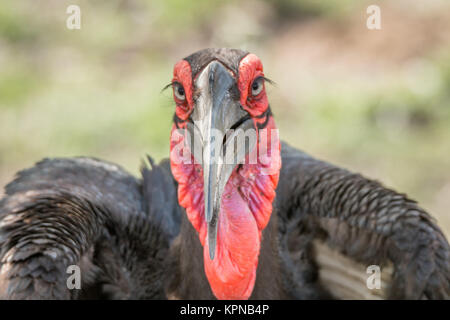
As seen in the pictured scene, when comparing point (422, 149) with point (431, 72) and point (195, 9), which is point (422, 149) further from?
point (195, 9)

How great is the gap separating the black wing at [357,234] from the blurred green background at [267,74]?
Result: 6.43ft

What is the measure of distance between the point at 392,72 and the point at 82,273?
398cm

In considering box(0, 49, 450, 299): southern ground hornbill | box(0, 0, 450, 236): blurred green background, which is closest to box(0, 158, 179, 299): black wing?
box(0, 49, 450, 299): southern ground hornbill

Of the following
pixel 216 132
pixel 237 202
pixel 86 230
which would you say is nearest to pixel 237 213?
pixel 237 202

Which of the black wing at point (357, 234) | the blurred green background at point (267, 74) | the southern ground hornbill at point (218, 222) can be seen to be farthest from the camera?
the blurred green background at point (267, 74)

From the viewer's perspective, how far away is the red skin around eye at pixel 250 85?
2.58 m

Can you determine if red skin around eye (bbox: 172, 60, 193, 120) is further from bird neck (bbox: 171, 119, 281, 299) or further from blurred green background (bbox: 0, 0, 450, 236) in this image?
blurred green background (bbox: 0, 0, 450, 236)

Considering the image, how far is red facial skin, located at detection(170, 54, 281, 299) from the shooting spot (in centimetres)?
266

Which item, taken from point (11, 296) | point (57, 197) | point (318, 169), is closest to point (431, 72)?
point (318, 169)

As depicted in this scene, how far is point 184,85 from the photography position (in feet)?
8.52

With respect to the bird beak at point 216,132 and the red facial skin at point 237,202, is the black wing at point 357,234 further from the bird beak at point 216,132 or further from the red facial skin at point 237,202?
the bird beak at point 216,132

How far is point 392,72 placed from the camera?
6.16m

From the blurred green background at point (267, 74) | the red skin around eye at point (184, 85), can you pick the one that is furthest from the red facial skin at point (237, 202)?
the blurred green background at point (267, 74)

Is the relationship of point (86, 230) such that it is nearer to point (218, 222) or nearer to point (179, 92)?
point (218, 222)
